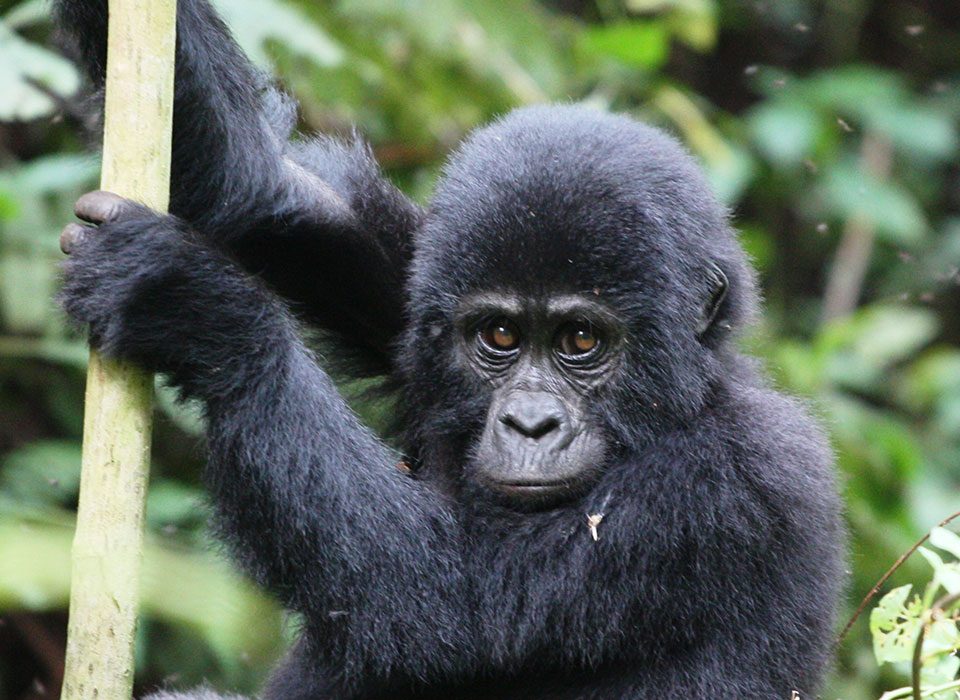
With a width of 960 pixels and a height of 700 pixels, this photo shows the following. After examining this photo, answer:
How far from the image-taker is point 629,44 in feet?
22.8

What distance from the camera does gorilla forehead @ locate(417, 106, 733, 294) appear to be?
144 inches

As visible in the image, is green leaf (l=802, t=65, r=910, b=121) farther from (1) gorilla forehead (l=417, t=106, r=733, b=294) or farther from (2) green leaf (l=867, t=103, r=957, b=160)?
(1) gorilla forehead (l=417, t=106, r=733, b=294)

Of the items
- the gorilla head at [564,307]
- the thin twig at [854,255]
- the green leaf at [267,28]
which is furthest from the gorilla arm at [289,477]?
the thin twig at [854,255]

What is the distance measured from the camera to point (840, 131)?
842 centimetres

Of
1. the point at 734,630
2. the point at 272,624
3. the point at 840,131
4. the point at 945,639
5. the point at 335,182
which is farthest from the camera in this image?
the point at 840,131

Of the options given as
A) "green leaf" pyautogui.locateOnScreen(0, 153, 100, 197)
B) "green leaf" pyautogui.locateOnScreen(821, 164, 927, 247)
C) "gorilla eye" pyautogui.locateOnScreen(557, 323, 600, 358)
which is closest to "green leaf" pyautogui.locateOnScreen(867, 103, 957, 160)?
"green leaf" pyautogui.locateOnScreen(821, 164, 927, 247)

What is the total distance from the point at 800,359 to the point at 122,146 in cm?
453

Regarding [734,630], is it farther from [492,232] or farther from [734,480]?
[492,232]

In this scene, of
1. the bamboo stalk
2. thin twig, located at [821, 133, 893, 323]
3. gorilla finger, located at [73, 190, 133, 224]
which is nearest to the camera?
the bamboo stalk

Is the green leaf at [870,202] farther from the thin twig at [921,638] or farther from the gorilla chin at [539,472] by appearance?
the thin twig at [921,638]

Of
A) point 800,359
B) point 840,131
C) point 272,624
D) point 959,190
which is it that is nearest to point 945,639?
point 272,624

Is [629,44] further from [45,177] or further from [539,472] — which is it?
[539,472]

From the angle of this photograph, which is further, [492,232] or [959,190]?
[959,190]

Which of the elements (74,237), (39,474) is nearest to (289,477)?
(74,237)
